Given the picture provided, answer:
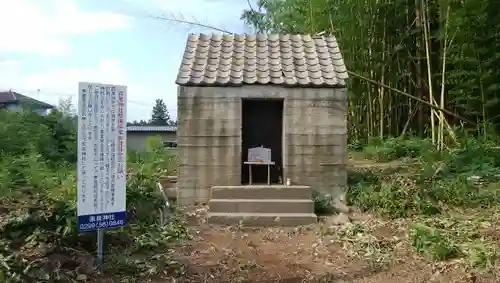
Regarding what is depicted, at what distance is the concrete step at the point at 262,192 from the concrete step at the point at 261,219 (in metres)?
0.36

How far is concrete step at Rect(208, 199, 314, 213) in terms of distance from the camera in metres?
6.46

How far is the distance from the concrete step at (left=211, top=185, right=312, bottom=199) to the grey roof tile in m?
1.41

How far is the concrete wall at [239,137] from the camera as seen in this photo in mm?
→ 6875

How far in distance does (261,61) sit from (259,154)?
4.46 ft

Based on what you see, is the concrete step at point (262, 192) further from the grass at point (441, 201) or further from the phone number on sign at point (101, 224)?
the phone number on sign at point (101, 224)

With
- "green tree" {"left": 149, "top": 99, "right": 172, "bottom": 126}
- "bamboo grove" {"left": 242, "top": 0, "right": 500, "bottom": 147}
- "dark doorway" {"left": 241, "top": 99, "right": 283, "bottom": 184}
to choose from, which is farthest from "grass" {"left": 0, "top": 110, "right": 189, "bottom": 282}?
"green tree" {"left": 149, "top": 99, "right": 172, "bottom": 126}

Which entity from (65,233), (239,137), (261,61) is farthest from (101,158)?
(261,61)

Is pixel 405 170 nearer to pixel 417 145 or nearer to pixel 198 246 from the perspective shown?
pixel 417 145

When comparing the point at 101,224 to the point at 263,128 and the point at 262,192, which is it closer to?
the point at 262,192

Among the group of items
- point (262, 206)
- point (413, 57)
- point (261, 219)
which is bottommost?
point (261, 219)

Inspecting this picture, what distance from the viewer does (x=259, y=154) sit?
293 inches

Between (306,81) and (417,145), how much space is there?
164 inches

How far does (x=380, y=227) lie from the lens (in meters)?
6.00

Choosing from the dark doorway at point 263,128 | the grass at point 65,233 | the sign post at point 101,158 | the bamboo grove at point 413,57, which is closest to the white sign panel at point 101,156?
the sign post at point 101,158
